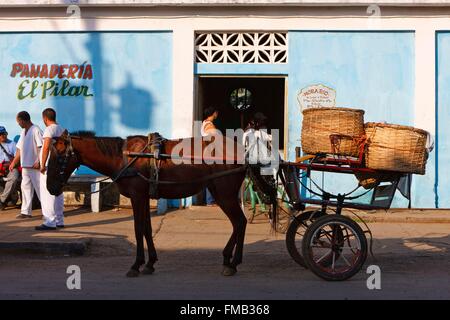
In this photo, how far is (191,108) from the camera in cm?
1294

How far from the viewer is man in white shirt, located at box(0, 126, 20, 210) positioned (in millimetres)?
12766

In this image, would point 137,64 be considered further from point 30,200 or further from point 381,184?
point 381,184

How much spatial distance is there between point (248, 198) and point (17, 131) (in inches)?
175

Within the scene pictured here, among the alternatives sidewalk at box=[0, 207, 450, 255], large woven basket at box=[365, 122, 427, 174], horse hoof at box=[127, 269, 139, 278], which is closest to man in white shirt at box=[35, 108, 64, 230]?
sidewalk at box=[0, 207, 450, 255]

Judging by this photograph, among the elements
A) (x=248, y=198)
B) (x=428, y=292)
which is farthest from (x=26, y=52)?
(x=428, y=292)

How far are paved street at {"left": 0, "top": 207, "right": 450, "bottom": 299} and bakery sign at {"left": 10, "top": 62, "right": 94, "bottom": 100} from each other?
2176 millimetres

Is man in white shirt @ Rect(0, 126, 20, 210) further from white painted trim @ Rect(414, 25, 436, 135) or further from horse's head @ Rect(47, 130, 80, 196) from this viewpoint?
white painted trim @ Rect(414, 25, 436, 135)

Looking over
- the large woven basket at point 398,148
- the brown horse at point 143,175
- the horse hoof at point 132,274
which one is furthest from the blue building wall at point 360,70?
the horse hoof at point 132,274

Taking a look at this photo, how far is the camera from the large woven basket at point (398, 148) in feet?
24.6

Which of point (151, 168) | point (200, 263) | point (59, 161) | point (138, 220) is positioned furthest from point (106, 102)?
point (138, 220)

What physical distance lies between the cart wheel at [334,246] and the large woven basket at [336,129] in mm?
737

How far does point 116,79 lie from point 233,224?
5767 mm

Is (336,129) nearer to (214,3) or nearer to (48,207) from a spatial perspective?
(48,207)

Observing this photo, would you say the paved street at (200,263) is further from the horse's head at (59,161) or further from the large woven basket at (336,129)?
the large woven basket at (336,129)
